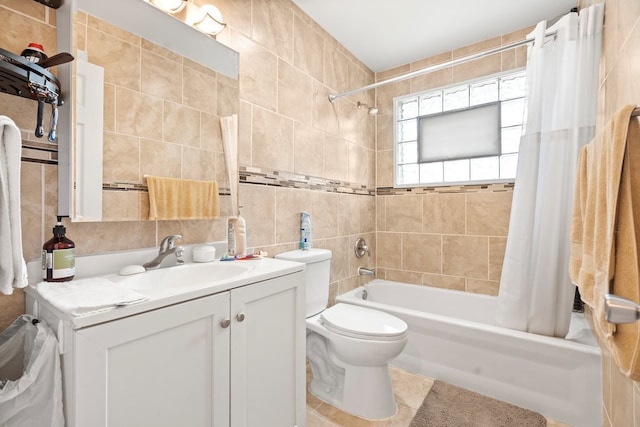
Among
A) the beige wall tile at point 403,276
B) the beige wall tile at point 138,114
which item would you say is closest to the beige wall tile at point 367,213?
the beige wall tile at point 403,276

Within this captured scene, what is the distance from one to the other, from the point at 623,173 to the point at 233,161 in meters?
1.49

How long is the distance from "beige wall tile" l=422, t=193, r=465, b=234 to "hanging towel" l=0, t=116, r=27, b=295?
2.55m

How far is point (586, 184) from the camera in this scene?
3.23 feet

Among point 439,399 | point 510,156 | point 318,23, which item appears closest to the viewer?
point 439,399

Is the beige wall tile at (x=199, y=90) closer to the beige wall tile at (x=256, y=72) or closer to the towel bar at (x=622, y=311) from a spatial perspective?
the beige wall tile at (x=256, y=72)

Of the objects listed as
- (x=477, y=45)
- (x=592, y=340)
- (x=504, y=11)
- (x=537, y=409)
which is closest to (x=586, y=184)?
(x=592, y=340)

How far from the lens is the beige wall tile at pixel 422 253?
2.61m

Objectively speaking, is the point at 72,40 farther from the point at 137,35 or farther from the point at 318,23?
the point at 318,23

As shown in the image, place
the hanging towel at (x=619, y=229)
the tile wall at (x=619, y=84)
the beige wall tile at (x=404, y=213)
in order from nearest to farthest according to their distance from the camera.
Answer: the hanging towel at (x=619, y=229) → the tile wall at (x=619, y=84) → the beige wall tile at (x=404, y=213)

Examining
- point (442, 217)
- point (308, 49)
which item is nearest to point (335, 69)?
point (308, 49)

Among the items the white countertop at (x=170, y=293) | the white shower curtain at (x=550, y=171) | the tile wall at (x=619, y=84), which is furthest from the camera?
the white shower curtain at (x=550, y=171)

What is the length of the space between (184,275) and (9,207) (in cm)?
68

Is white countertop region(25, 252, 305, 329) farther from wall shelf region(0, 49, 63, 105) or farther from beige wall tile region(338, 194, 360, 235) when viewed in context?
beige wall tile region(338, 194, 360, 235)

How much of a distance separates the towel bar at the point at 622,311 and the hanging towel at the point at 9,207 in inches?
48.0
